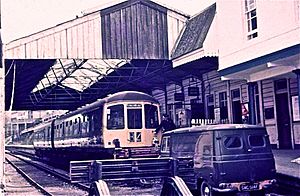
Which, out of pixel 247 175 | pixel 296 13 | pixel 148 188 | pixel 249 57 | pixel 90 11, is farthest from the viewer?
pixel 90 11

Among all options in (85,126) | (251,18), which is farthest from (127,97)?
(251,18)

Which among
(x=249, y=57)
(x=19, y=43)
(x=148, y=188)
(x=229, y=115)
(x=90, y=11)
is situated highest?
(x=90, y=11)

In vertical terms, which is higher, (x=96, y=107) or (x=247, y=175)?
(x=96, y=107)

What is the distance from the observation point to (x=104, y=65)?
2345cm

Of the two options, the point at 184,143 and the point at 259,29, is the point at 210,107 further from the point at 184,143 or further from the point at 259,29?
the point at 184,143

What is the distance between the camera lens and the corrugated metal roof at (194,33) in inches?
754

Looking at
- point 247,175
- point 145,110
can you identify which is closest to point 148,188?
point 145,110

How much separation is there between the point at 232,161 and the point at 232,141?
18.0 inches

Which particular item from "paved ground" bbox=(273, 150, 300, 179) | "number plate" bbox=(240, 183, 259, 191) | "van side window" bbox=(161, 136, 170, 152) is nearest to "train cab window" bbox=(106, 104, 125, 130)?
"van side window" bbox=(161, 136, 170, 152)

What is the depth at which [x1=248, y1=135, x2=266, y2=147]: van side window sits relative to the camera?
32.7 ft

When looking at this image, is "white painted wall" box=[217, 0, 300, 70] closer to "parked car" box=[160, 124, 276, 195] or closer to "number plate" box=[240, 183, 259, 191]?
"parked car" box=[160, 124, 276, 195]

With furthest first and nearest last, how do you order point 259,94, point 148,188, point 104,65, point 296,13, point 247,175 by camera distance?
point 104,65 < point 259,94 < point 148,188 < point 296,13 < point 247,175

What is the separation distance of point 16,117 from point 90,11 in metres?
52.4

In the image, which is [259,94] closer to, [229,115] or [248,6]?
[229,115]
